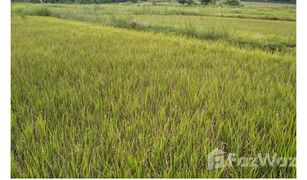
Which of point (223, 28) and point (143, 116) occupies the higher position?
point (223, 28)

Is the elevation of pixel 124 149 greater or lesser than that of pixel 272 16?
lesser

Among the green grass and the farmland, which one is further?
the green grass

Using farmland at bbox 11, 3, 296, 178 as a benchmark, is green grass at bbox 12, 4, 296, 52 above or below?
above

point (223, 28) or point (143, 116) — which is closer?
point (143, 116)

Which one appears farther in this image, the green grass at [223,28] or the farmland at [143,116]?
the green grass at [223,28]

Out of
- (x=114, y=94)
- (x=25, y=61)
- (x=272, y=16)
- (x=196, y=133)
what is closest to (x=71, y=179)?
(x=196, y=133)

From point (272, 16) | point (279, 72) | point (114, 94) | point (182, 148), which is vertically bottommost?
point (182, 148)

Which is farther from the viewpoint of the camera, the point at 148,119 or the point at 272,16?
the point at 272,16

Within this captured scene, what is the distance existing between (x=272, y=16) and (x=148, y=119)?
15690 millimetres

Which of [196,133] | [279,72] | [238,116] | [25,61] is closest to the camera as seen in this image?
[196,133]

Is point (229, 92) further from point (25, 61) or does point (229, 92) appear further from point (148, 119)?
point (25, 61)

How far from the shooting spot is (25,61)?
2.85 meters

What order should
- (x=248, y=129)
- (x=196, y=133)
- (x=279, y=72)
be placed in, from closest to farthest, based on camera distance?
(x=196, y=133), (x=248, y=129), (x=279, y=72)

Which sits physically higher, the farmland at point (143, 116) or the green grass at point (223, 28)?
the green grass at point (223, 28)
